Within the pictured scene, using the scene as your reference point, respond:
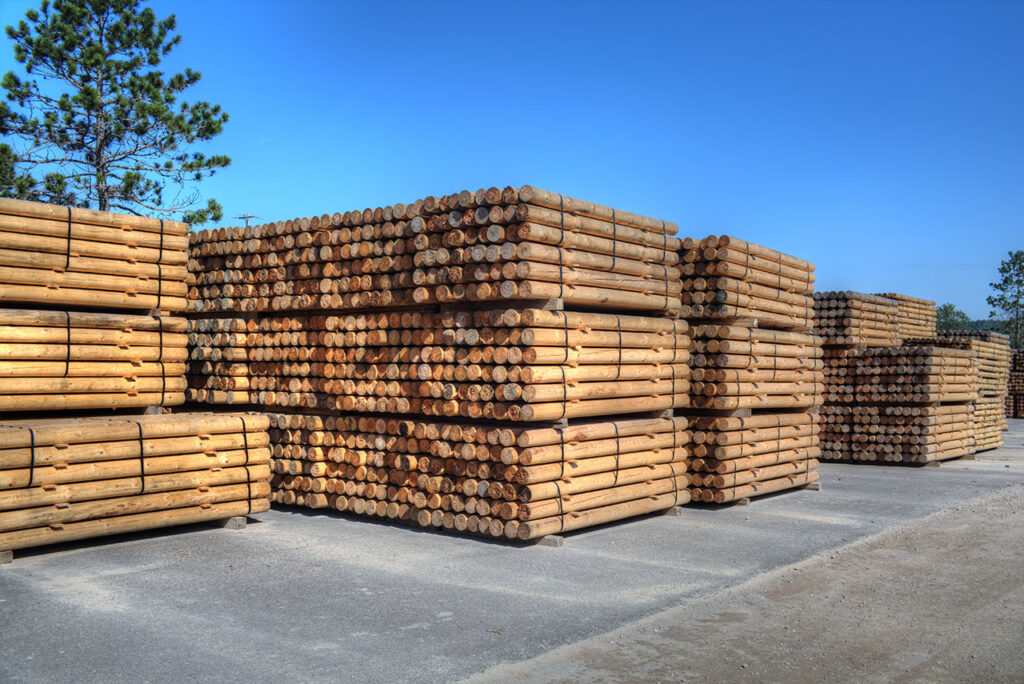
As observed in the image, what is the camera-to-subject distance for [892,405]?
61.7 feet

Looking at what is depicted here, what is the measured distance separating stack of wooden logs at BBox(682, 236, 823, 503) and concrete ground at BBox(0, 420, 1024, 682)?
1.31 metres

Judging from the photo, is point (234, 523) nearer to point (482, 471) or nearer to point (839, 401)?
point (482, 471)

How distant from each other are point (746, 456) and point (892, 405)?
7.79m

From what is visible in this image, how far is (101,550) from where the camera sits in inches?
354

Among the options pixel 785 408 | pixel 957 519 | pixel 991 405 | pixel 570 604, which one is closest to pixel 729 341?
pixel 785 408

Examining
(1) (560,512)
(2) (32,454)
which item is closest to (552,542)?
(1) (560,512)

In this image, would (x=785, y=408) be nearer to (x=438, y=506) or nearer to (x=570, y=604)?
(x=438, y=506)

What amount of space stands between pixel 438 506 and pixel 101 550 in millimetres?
Answer: 3538

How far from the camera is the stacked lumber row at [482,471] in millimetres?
9391

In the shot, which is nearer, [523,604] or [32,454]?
[523,604]

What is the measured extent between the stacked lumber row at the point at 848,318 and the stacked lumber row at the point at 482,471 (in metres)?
8.78

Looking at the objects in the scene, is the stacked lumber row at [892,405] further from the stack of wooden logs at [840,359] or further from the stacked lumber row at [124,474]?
the stacked lumber row at [124,474]

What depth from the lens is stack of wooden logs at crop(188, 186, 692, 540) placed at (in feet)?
31.0

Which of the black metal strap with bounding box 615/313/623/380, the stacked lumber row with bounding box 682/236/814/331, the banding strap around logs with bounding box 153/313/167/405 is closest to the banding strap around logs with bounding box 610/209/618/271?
the black metal strap with bounding box 615/313/623/380
